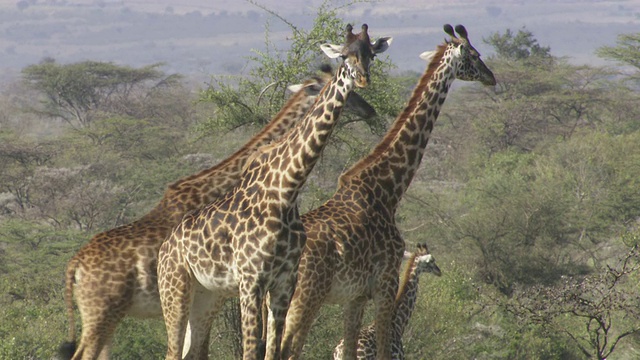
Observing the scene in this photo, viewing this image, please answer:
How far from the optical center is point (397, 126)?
6.61 m

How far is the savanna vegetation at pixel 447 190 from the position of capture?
36.1ft

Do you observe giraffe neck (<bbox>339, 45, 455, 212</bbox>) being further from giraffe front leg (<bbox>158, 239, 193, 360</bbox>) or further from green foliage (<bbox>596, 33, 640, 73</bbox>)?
green foliage (<bbox>596, 33, 640, 73</bbox>)

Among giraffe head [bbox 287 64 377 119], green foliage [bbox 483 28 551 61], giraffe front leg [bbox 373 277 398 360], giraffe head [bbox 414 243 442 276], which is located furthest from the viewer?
green foliage [bbox 483 28 551 61]

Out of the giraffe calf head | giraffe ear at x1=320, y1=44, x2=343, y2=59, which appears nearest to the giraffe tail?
giraffe ear at x1=320, y1=44, x2=343, y2=59

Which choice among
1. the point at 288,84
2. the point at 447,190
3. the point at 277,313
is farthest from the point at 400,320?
the point at 447,190

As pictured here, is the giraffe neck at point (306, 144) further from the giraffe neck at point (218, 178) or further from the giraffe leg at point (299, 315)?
the giraffe leg at point (299, 315)

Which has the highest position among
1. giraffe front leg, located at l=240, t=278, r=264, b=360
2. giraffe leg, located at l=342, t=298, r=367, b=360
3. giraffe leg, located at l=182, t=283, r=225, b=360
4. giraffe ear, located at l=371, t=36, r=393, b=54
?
giraffe ear, located at l=371, t=36, r=393, b=54

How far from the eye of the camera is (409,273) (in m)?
7.62

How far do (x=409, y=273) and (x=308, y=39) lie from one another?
4.06 meters

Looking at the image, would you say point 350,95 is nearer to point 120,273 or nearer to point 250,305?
point 250,305

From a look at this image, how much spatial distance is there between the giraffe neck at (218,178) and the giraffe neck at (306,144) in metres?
0.68

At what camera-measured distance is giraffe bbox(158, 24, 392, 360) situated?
5.32 m

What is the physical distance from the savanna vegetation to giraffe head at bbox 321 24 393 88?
15.3 ft

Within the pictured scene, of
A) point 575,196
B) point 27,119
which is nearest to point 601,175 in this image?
point 575,196
